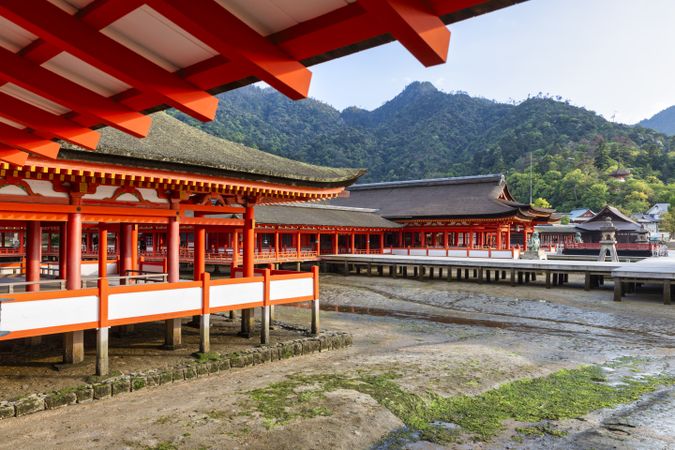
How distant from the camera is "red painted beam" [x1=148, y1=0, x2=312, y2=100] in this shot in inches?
101

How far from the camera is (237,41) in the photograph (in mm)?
2830

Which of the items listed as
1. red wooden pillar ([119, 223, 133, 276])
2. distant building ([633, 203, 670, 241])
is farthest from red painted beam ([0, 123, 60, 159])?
distant building ([633, 203, 670, 241])

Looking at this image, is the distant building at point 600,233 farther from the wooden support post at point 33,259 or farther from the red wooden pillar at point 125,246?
the wooden support post at point 33,259

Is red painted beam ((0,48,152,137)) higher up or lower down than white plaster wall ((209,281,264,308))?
higher up

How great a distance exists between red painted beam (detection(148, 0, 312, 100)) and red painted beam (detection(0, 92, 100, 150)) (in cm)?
258

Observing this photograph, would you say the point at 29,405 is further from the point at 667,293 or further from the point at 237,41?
the point at 667,293

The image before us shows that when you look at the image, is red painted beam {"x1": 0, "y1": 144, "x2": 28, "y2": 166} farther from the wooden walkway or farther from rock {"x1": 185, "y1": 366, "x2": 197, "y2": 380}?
the wooden walkway

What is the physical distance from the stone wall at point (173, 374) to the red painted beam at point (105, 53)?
630cm

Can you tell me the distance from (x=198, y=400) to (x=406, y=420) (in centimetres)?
365

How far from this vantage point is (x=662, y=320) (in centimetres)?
1753

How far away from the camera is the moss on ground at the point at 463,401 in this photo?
727 cm

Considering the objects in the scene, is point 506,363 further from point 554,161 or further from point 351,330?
point 554,161

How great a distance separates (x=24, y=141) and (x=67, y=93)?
178cm

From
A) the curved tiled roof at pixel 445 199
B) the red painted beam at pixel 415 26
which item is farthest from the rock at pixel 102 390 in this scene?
the curved tiled roof at pixel 445 199
